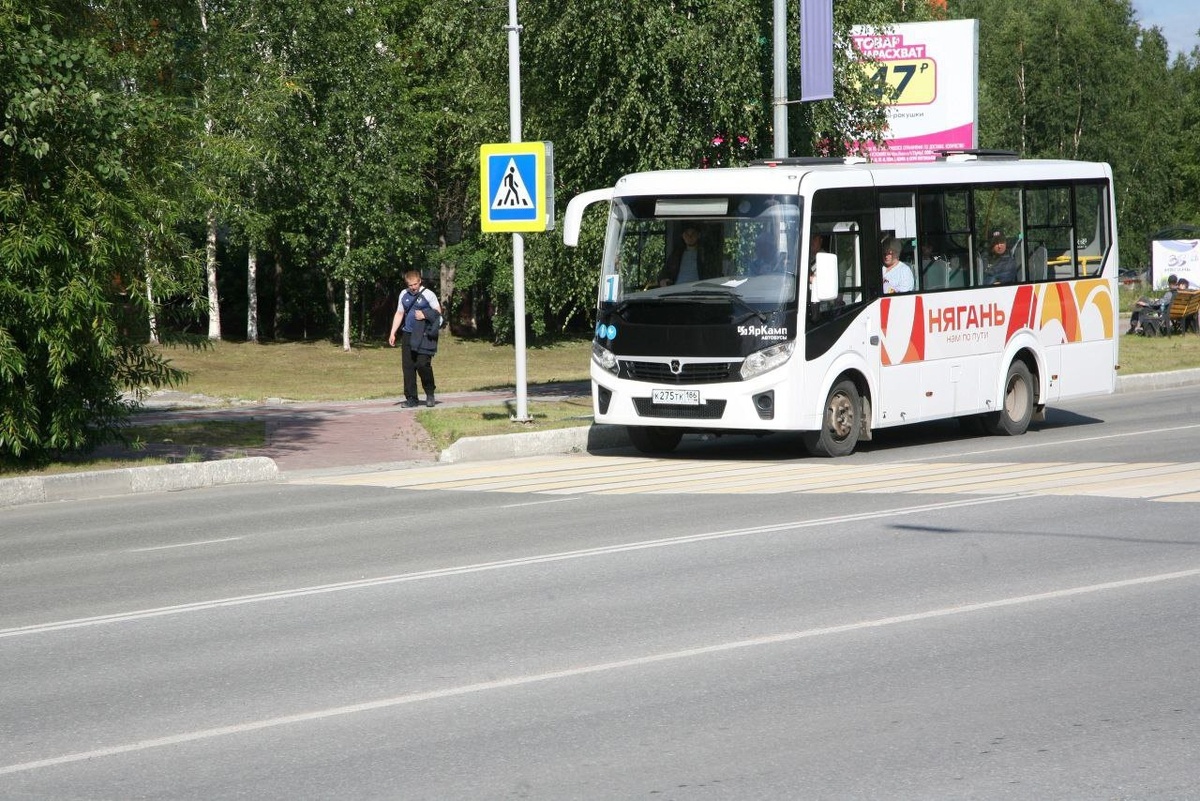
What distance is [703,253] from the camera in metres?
16.2

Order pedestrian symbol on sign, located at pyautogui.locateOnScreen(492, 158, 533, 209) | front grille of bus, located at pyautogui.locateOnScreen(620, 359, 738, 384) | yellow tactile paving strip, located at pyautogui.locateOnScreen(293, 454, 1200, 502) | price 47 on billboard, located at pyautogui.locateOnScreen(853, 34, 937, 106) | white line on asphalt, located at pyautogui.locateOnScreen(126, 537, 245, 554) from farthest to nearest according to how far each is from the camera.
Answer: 1. price 47 on billboard, located at pyautogui.locateOnScreen(853, 34, 937, 106)
2. pedestrian symbol on sign, located at pyautogui.locateOnScreen(492, 158, 533, 209)
3. front grille of bus, located at pyautogui.locateOnScreen(620, 359, 738, 384)
4. yellow tactile paving strip, located at pyautogui.locateOnScreen(293, 454, 1200, 502)
5. white line on asphalt, located at pyautogui.locateOnScreen(126, 537, 245, 554)

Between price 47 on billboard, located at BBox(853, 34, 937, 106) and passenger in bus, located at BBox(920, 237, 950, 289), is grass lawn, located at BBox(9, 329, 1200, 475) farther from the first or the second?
price 47 on billboard, located at BBox(853, 34, 937, 106)

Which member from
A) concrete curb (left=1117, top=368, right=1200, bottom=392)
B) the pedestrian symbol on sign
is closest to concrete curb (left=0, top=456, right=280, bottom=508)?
the pedestrian symbol on sign

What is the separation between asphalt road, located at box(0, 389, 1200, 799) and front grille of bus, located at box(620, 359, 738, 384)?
6.85 ft

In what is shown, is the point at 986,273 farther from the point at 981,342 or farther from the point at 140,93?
the point at 140,93

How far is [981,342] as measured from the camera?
59.0 feet

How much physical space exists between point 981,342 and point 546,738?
42.5ft

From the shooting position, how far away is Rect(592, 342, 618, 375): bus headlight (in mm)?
16406

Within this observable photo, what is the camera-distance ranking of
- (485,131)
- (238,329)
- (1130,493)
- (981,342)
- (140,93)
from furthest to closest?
1. (238,329)
2. (485,131)
3. (981,342)
4. (140,93)
5. (1130,493)

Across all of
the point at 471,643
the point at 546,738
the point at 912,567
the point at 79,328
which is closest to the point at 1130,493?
the point at 912,567

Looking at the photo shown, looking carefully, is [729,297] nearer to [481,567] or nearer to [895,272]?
[895,272]

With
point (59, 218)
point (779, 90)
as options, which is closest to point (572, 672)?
point (59, 218)

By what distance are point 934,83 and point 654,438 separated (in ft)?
61.1

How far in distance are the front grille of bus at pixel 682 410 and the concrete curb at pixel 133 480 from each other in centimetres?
376
